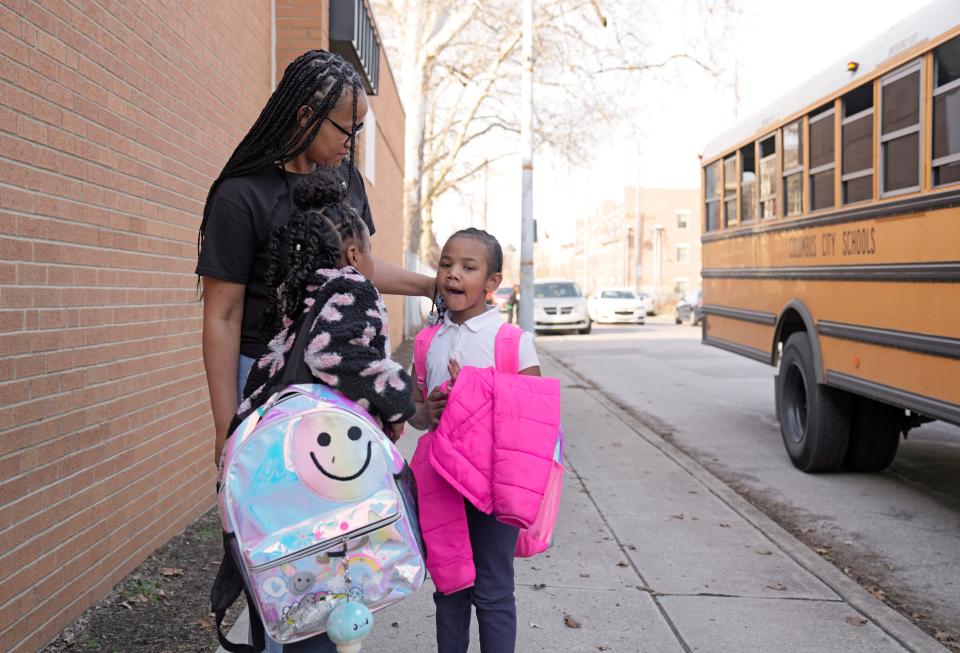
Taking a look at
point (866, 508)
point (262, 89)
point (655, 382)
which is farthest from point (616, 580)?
point (655, 382)

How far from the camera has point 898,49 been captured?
19.6 ft

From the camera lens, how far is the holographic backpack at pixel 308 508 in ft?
6.52

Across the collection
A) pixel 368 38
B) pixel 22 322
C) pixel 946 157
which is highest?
pixel 368 38

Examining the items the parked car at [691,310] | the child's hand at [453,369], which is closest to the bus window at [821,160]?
the child's hand at [453,369]

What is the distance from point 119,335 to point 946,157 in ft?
15.1

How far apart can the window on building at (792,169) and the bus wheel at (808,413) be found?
1.12 metres

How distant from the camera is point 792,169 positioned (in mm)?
7852

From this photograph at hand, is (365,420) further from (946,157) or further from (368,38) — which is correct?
(368,38)

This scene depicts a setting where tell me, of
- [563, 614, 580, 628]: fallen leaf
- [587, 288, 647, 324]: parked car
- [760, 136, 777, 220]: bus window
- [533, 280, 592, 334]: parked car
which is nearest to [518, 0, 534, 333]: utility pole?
[760, 136, 777, 220]: bus window

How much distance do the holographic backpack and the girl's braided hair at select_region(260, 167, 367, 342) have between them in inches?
11.2

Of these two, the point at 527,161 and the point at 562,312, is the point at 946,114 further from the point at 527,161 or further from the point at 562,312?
the point at 562,312

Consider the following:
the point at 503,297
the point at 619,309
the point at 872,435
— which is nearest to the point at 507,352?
the point at 872,435

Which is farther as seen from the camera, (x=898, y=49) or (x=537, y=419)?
(x=898, y=49)

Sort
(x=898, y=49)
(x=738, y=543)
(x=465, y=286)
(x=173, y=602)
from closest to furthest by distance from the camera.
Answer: (x=465, y=286) < (x=173, y=602) < (x=738, y=543) < (x=898, y=49)
